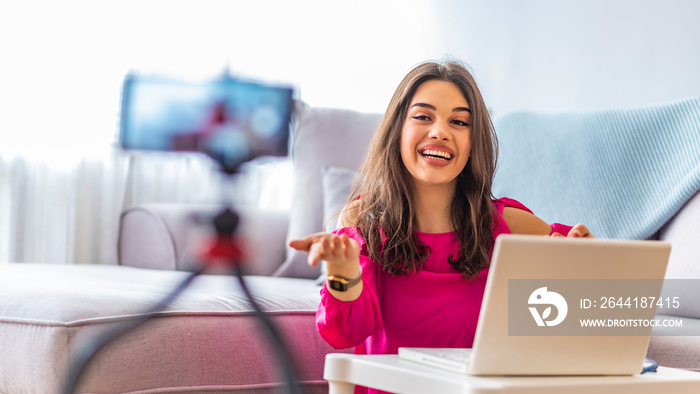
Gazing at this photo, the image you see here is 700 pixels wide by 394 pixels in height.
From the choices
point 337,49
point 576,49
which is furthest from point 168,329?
point 337,49

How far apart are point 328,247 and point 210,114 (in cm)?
107

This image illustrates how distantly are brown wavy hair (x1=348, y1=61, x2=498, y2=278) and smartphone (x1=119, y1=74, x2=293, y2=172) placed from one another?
2.15ft

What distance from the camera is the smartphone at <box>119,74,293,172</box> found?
179 centimetres

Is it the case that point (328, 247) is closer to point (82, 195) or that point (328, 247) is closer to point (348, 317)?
point (348, 317)

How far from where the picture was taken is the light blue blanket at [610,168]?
4.86ft

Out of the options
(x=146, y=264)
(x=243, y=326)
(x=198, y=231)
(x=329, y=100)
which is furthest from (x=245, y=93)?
(x=329, y=100)

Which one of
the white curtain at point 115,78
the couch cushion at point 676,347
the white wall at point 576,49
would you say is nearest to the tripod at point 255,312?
the couch cushion at point 676,347

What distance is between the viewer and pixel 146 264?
207cm

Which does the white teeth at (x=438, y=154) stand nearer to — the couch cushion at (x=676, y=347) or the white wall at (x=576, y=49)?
the couch cushion at (x=676, y=347)

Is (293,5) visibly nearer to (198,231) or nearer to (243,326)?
(198,231)

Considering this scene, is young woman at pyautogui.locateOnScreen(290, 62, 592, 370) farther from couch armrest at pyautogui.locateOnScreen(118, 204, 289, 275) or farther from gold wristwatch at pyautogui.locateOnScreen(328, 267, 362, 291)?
couch armrest at pyautogui.locateOnScreen(118, 204, 289, 275)

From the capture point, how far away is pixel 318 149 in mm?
2045

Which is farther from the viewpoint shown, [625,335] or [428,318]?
[428,318]

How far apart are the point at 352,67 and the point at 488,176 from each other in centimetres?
186
